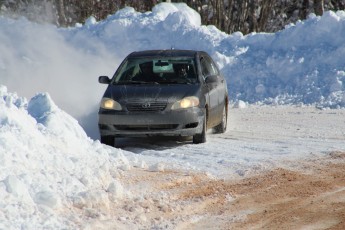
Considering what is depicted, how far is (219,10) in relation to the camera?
3881cm

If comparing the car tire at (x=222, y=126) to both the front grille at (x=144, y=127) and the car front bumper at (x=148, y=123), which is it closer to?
the car front bumper at (x=148, y=123)

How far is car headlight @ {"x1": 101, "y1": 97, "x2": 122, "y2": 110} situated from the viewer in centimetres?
1409

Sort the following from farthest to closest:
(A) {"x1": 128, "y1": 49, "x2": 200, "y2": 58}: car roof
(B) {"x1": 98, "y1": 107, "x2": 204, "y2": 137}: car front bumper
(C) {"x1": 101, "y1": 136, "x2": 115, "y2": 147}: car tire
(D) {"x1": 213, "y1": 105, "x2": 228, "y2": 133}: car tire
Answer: (D) {"x1": 213, "y1": 105, "x2": 228, "y2": 133}: car tire < (A) {"x1": 128, "y1": 49, "x2": 200, "y2": 58}: car roof < (C) {"x1": 101, "y1": 136, "x2": 115, "y2": 147}: car tire < (B) {"x1": 98, "y1": 107, "x2": 204, "y2": 137}: car front bumper

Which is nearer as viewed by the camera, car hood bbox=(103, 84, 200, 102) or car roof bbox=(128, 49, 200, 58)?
car hood bbox=(103, 84, 200, 102)

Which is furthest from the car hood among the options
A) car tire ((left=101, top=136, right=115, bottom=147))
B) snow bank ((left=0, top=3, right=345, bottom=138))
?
snow bank ((left=0, top=3, right=345, bottom=138))

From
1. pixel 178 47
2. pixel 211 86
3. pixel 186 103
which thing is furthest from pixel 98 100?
pixel 178 47

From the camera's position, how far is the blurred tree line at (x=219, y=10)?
1592 inches

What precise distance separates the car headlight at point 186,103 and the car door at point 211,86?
0.64 m

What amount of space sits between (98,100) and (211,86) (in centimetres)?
493

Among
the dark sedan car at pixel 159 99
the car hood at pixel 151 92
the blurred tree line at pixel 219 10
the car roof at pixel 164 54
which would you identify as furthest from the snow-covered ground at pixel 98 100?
the blurred tree line at pixel 219 10

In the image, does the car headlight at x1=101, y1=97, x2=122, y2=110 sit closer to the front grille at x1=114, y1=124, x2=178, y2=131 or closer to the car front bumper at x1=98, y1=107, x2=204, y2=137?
the car front bumper at x1=98, y1=107, x2=204, y2=137

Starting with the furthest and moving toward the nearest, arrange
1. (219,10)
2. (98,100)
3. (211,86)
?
1. (219,10)
2. (98,100)
3. (211,86)

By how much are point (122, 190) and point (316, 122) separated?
327 inches

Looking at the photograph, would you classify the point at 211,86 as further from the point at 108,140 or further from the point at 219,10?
the point at 219,10
